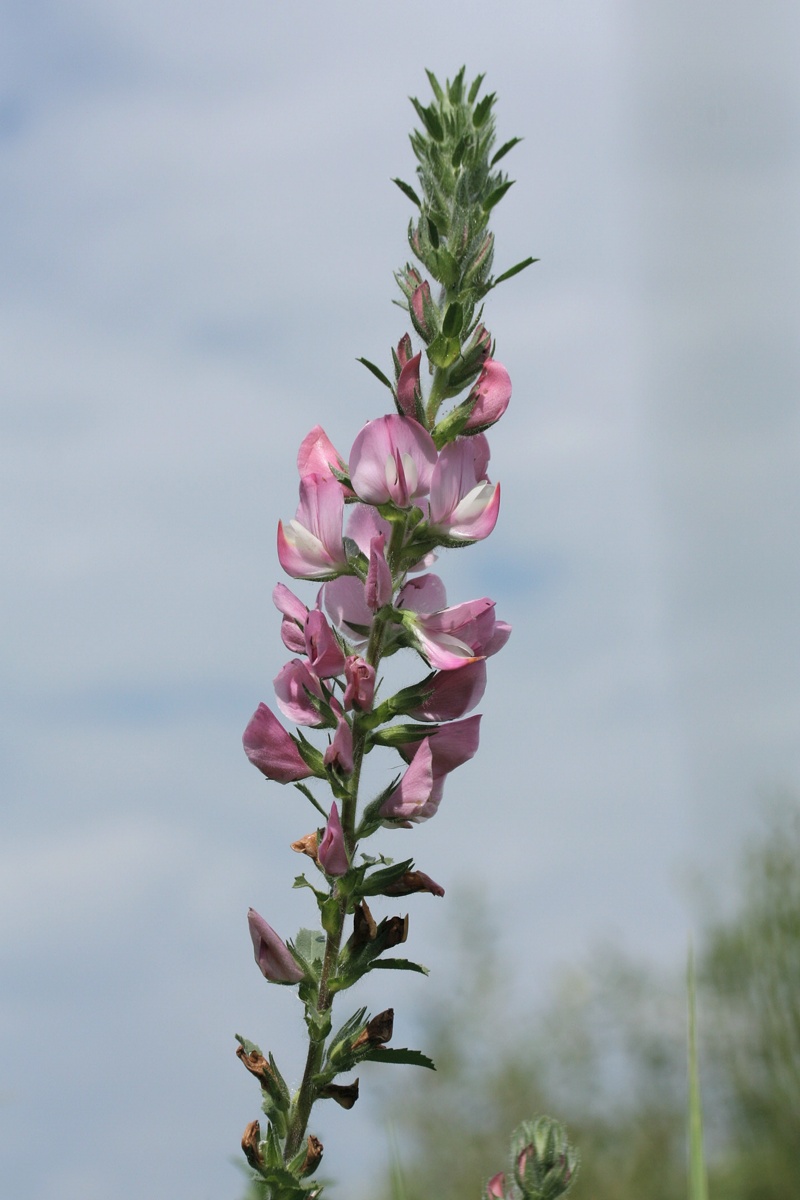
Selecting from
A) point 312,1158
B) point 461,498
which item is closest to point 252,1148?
point 312,1158

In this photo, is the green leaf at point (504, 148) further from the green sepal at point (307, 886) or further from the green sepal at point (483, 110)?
the green sepal at point (307, 886)

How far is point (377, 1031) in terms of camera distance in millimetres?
2670

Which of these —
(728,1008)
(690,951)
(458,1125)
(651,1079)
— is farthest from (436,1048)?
(690,951)

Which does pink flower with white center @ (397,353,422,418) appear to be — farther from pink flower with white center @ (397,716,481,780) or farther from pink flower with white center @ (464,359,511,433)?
pink flower with white center @ (397,716,481,780)

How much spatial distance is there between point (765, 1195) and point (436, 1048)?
5.10 metres

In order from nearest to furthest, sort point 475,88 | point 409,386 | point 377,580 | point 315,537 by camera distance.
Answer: point 377,580 < point 409,386 < point 315,537 < point 475,88

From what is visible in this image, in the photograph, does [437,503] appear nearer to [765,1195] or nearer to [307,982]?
[307,982]

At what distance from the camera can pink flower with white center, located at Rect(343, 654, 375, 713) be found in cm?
270

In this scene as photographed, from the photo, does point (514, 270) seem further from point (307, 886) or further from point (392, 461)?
point (307, 886)

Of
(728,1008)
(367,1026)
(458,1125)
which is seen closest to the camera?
(367,1026)

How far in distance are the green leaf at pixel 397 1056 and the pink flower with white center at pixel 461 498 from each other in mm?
1120

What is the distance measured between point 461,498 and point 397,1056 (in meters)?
1.22

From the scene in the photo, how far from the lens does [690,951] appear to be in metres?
2.76

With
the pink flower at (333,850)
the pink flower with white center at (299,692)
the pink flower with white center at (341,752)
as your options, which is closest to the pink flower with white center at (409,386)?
the pink flower with white center at (299,692)
